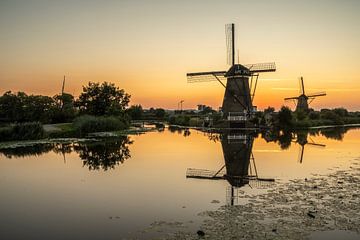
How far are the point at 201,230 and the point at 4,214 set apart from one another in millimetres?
5488

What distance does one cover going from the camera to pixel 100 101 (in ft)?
169

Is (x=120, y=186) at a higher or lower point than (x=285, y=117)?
lower

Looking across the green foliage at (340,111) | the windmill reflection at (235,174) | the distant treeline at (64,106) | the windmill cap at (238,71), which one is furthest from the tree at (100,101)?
the green foliage at (340,111)

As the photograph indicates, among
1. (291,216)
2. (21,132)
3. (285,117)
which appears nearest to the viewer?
(291,216)

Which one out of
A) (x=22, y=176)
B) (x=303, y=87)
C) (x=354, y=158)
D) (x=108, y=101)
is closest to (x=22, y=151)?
(x=22, y=176)

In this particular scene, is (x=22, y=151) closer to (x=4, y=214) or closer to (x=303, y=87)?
(x=4, y=214)

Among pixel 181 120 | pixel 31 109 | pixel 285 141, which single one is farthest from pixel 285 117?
pixel 31 109

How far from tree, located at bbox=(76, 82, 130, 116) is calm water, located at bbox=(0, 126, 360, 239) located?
29146mm

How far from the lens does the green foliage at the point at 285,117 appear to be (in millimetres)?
50281

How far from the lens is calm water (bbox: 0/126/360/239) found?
820 cm

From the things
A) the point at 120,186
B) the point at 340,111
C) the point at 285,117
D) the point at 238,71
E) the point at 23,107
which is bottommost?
the point at 120,186

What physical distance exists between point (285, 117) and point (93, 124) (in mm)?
28544

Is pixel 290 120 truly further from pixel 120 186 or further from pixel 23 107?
pixel 120 186

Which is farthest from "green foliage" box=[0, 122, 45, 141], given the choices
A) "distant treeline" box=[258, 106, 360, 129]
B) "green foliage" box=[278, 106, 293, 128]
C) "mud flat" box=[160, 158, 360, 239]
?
"green foliage" box=[278, 106, 293, 128]
